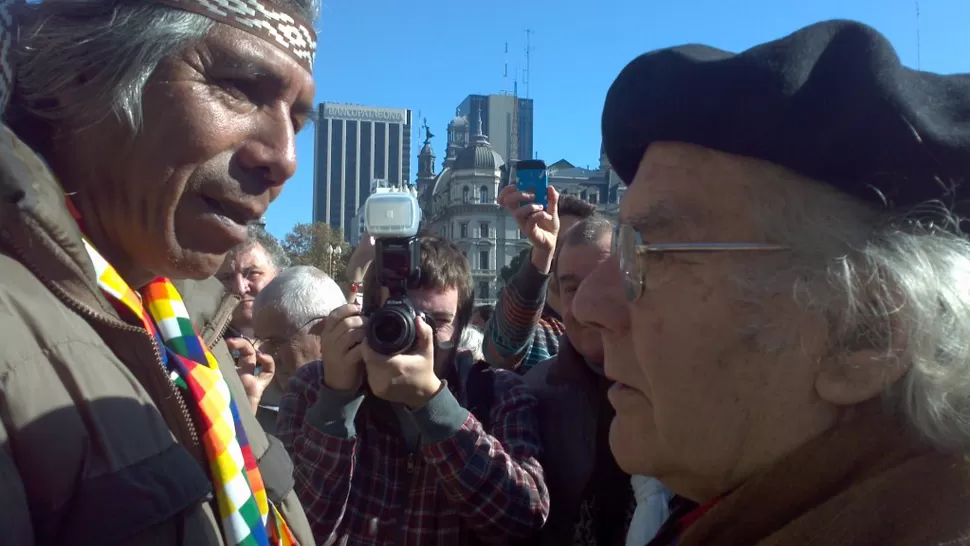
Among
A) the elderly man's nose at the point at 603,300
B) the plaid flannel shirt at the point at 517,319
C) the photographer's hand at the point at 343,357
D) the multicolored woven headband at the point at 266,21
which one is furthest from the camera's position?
the plaid flannel shirt at the point at 517,319

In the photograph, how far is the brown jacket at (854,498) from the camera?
1.10m

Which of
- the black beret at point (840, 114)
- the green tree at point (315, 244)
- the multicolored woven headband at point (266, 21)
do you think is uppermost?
the multicolored woven headband at point (266, 21)

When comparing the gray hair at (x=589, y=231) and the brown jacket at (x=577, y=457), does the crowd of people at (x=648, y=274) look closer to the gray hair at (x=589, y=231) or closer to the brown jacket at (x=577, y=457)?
the brown jacket at (x=577, y=457)

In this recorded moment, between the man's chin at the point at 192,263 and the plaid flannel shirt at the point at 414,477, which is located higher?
the man's chin at the point at 192,263

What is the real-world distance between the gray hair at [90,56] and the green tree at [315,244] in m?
31.2

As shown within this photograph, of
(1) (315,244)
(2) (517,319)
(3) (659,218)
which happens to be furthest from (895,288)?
(1) (315,244)

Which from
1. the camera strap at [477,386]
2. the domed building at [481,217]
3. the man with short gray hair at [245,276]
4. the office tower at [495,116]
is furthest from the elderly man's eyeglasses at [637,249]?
the office tower at [495,116]

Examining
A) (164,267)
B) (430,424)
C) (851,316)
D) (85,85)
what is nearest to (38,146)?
(85,85)

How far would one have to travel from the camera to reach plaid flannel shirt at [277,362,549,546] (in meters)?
2.32

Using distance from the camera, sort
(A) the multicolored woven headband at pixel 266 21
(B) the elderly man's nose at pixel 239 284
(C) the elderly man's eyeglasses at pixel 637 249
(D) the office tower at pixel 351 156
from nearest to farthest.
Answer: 1. (C) the elderly man's eyeglasses at pixel 637 249
2. (A) the multicolored woven headband at pixel 266 21
3. (B) the elderly man's nose at pixel 239 284
4. (D) the office tower at pixel 351 156

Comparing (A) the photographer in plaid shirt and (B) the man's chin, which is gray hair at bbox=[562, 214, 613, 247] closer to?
(A) the photographer in plaid shirt

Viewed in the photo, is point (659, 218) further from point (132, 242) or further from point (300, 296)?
point (300, 296)

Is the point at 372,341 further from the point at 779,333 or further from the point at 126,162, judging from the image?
the point at 779,333

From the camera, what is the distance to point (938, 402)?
1182 millimetres
